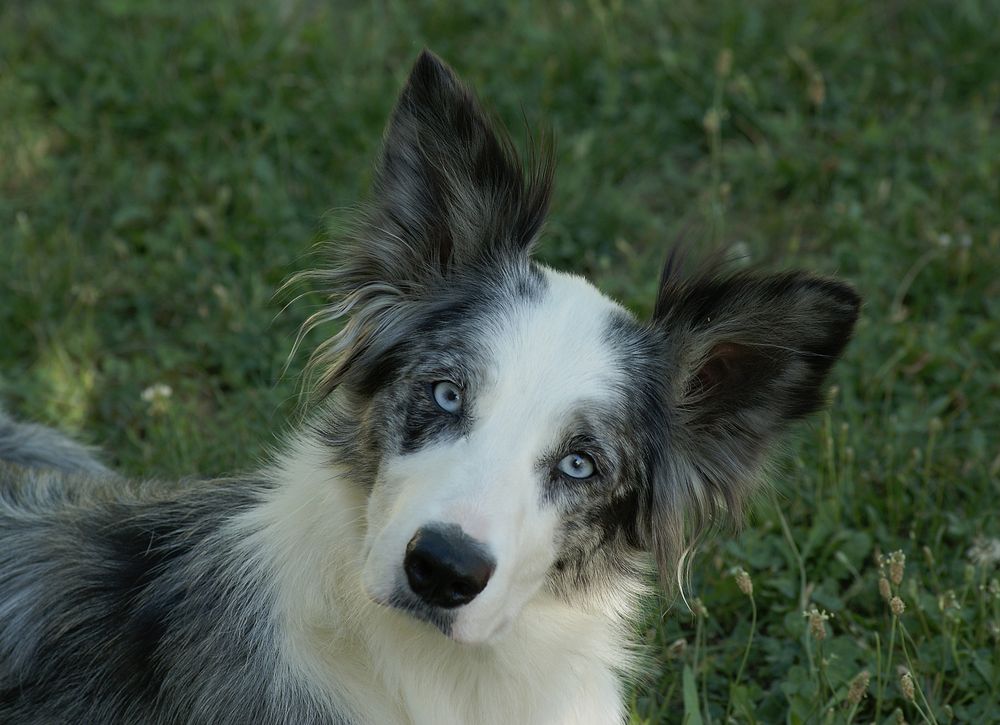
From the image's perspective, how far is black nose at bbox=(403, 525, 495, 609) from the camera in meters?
2.89

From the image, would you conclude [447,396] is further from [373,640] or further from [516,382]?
[373,640]

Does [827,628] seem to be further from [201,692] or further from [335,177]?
[335,177]

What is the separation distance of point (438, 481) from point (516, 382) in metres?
0.35

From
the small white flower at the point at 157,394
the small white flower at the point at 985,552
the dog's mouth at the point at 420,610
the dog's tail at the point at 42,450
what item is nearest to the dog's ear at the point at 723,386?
the dog's mouth at the point at 420,610

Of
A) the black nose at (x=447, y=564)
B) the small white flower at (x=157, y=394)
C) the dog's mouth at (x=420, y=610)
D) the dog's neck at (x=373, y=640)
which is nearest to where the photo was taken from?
the black nose at (x=447, y=564)

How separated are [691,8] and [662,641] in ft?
14.4

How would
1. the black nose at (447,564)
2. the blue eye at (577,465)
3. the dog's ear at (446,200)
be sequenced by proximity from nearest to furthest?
1. the black nose at (447,564)
2. the blue eye at (577,465)
3. the dog's ear at (446,200)

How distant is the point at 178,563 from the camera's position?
3.54m

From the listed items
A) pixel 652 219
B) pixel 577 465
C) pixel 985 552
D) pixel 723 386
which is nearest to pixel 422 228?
pixel 577 465

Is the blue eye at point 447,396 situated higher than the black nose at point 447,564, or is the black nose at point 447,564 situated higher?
the blue eye at point 447,396

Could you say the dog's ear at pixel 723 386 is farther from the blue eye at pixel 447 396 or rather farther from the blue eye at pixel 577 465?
the blue eye at pixel 447 396

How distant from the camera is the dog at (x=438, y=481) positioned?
3.25m

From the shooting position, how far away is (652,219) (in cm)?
645

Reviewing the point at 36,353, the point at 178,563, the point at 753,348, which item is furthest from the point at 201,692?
the point at 36,353
